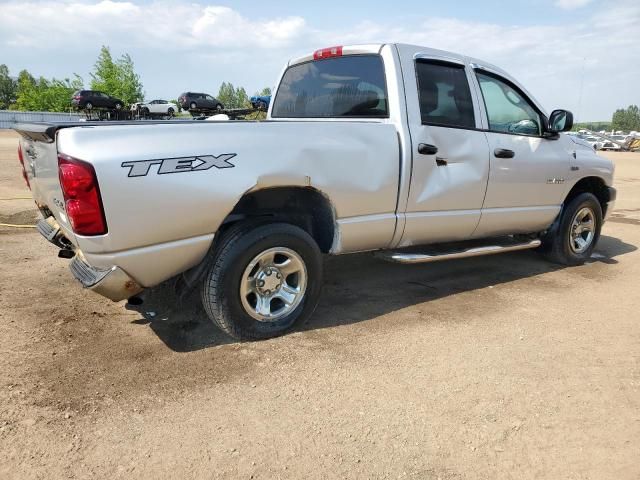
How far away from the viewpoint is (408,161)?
390 cm

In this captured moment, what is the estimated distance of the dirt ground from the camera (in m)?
2.35

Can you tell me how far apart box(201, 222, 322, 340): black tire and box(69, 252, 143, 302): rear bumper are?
1.56 feet

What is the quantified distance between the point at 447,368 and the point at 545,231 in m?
3.00

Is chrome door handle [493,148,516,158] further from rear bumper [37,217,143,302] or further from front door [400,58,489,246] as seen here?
rear bumper [37,217,143,302]

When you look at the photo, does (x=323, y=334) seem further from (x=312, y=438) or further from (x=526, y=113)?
(x=526, y=113)

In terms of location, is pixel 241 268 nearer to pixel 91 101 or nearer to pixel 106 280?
pixel 106 280

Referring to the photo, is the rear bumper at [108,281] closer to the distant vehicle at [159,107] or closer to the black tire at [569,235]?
the black tire at [569,235]

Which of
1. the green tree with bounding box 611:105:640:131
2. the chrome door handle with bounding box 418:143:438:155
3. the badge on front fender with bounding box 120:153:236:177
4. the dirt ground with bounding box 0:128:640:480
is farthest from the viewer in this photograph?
the green tree with bounding box 611:105:640:131

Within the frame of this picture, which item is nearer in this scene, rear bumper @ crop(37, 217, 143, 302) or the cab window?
rear bumper @ crop(37, 217, 143, 302)

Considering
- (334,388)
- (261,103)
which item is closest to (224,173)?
(334,388)

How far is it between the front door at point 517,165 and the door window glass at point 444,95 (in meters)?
0.24

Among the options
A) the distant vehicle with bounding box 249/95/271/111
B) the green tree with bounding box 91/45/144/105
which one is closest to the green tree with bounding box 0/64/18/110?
the green tree with bounding box 91/45/144/105

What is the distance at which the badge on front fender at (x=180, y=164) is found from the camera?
110 inches

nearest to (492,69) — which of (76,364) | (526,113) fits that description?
(526,113)
